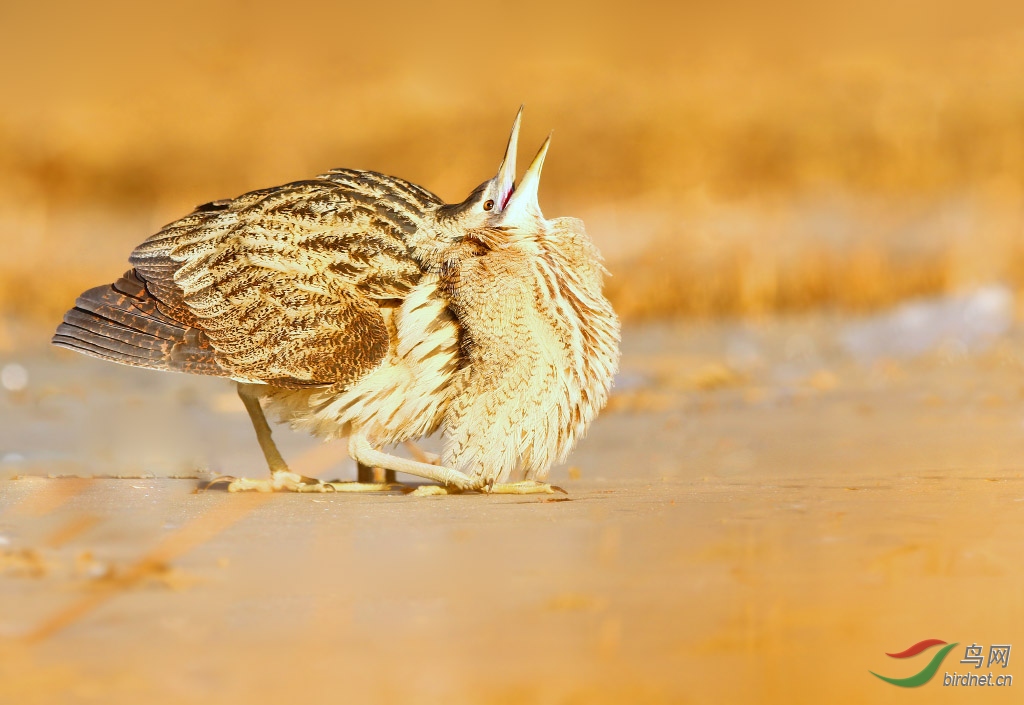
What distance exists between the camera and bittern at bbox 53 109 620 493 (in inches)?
238

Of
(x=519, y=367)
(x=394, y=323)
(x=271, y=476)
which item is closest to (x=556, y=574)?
(x=519, y=367)

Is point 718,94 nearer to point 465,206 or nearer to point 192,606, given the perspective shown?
point 465,206

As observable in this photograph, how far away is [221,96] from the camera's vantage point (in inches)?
832

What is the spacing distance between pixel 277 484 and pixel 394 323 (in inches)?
32.3

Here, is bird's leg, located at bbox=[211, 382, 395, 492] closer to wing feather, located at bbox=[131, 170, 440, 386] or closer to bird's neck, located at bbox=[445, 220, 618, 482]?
wing feather, located at bbox=[131, 170, 440, 386]

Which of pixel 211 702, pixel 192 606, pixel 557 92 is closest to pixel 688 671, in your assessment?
pixel 211 702

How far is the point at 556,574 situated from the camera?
4234 mm

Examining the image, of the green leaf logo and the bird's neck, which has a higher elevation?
the bird's neck

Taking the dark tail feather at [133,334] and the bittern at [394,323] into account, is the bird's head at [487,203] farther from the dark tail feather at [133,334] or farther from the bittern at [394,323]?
the dark tail feather at [133,334]

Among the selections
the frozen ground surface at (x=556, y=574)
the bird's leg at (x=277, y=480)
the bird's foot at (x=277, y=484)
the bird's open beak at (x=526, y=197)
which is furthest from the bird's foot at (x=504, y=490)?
the bird's open beak at (x=526, y=197)

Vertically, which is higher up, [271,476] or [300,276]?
[300,276]

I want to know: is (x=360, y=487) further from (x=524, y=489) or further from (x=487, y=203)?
(x=487, y=203)

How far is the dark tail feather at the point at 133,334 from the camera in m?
6.44

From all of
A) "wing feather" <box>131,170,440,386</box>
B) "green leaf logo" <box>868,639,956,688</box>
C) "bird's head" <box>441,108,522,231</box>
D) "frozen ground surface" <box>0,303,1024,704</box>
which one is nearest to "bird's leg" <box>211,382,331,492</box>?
"frozen ground surface" <box>0,303,1024,704</box>
